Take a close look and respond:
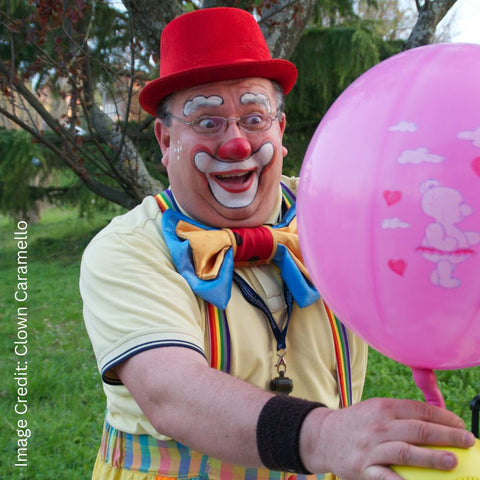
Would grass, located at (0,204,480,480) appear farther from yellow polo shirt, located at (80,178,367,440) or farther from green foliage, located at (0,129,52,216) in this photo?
yellow polo shirt, located at (80,178,367,440)

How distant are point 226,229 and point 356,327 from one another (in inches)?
24.5

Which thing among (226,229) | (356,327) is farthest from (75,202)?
(356,327)

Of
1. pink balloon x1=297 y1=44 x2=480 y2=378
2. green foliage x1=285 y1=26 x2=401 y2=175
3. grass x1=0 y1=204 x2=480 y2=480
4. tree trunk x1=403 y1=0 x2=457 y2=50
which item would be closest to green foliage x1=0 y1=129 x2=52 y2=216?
grass x1=0 y1=204 x2=480 y2=480

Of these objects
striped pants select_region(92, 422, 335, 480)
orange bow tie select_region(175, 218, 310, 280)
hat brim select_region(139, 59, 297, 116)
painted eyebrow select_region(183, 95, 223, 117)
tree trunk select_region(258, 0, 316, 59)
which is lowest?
striped pants select_region(92, 422, 335, 480)

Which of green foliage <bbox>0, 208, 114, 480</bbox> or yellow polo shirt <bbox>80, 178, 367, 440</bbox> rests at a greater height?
yellow polo shirt <bbox>80, 178, 367, 440</bbox>

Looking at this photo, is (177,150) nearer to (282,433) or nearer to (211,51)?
(211,51)

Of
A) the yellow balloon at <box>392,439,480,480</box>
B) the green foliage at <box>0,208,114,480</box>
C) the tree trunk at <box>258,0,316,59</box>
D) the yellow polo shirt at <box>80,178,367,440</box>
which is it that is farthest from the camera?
the green foliage at <box>0,208,114,480</box>

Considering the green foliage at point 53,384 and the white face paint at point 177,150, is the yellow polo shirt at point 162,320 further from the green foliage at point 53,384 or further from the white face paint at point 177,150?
the green foliage at point 53,384

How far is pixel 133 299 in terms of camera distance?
1400 millimetres

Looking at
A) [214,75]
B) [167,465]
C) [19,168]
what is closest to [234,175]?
[214,75]

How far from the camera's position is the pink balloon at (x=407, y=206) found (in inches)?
35.2

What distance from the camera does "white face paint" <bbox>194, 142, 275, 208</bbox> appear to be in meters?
1.66

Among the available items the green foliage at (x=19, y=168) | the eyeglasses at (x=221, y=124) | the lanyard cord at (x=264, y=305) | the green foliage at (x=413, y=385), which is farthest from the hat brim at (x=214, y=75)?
the green foliage at (x=19, y=168)

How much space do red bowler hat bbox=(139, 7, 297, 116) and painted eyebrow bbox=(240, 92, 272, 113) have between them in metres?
0.05
